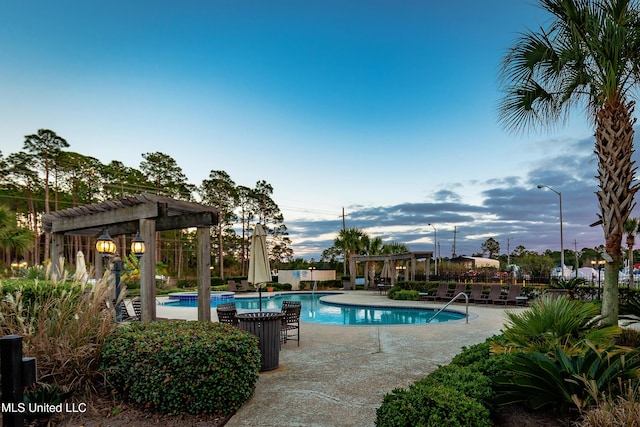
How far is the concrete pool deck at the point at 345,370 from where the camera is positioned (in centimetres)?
A: 366

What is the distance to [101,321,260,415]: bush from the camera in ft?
11.5

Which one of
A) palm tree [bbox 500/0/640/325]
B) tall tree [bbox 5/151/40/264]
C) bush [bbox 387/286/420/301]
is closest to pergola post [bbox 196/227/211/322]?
palm tree [bbox 500/0/640/325]

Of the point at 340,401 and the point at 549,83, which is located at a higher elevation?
the point at 549,83

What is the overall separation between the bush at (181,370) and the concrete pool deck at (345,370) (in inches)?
12.6

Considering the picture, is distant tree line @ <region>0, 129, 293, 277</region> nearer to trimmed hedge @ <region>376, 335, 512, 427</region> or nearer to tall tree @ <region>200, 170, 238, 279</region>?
tall tree @ <region>200, 170, 238, 279</region>

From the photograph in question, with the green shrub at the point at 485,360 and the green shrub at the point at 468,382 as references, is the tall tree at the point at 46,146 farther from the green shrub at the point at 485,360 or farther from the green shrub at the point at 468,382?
the green shrub at the point at 468,382

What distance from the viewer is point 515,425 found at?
9.04 feet

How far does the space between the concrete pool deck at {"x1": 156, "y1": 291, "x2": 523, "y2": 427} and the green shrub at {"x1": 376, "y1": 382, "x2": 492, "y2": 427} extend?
1.01 metres

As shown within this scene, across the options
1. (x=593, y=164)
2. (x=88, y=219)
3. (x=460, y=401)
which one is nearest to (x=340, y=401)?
(x=460, y=401)

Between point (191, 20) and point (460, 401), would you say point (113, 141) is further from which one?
point (460, 401)

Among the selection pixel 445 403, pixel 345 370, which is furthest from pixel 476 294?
pixel 445 403

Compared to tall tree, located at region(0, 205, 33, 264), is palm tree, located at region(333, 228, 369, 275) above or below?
below

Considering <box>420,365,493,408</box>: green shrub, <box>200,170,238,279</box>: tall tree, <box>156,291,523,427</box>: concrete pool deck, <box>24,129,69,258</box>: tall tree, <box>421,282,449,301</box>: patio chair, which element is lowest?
<box>421,282,449,301</box>: patio chair

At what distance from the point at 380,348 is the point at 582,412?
14.7 feet
